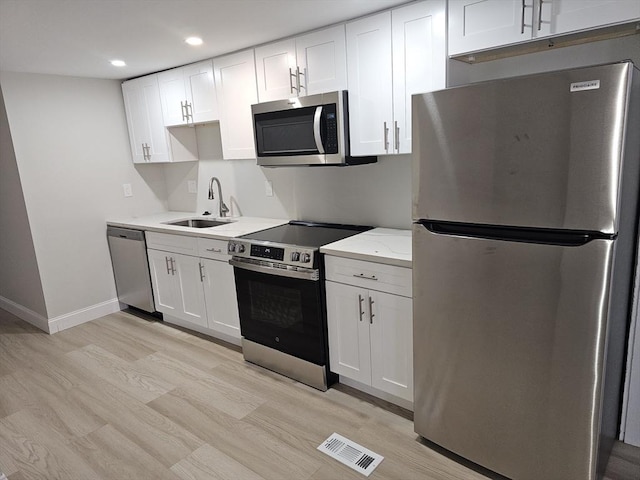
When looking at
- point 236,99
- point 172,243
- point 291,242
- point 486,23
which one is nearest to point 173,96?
point 236,99

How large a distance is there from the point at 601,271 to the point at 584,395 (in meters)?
0.47

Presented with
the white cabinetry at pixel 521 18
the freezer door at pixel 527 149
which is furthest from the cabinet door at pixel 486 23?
the freezer door at pixel 527 149

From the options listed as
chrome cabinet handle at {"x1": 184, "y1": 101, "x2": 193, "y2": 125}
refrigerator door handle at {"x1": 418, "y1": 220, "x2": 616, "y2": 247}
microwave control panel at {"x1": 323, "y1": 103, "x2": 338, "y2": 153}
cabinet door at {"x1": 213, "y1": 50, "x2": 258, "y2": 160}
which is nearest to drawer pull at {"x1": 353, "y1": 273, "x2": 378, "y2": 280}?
refrigerator door handle at {"x1": 418, "y1": 220, "x2": 616, "y2": 247}

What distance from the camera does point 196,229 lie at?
3.28 m

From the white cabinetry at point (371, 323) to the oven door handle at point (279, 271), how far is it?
0.10 metres

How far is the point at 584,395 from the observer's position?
1553mm

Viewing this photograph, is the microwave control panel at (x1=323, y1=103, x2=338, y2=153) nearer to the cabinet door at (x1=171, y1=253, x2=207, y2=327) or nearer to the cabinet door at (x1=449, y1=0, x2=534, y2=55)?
the cabinet door at (x1=449, y1=0, x2=534, y2=55)

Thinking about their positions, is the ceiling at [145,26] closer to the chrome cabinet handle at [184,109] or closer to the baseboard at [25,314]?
the chrome cabinet handle at [184,109]

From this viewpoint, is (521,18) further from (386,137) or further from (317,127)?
(317,127)

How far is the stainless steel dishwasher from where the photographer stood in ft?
12.3

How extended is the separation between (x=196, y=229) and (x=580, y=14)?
268cm

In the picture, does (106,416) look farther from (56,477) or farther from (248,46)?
(248,46)

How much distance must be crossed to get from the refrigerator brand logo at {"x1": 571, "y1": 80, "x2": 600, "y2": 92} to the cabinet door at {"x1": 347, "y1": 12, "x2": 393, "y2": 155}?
3.40ft

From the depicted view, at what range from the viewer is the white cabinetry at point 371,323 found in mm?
2209
